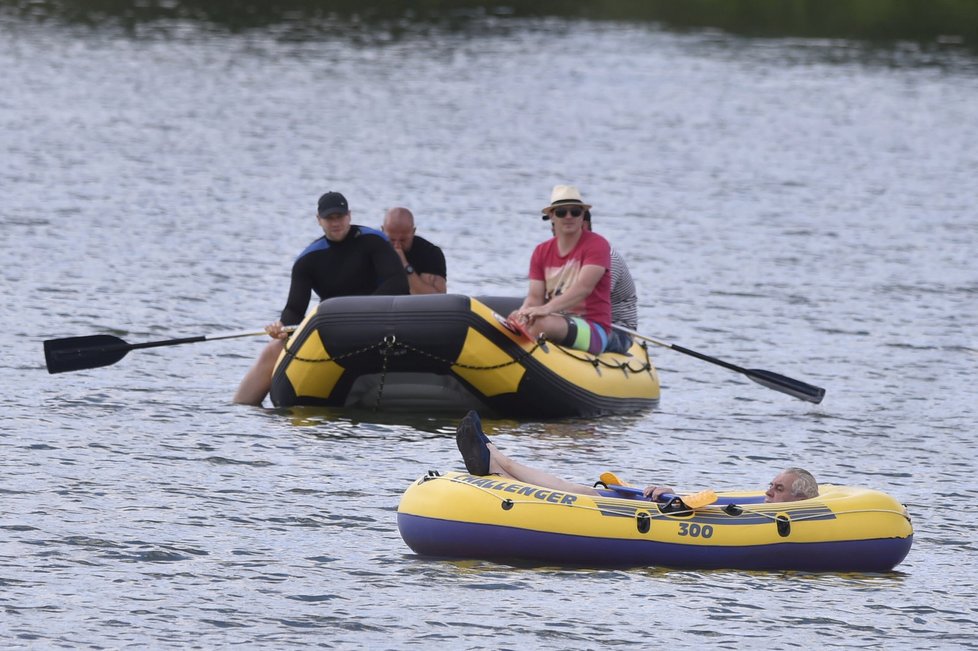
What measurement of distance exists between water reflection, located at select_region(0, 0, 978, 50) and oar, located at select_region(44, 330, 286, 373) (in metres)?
34.2

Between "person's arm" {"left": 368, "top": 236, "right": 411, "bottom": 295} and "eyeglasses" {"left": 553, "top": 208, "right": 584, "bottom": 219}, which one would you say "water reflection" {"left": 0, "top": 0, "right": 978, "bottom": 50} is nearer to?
"person's arm" {"left": 368, "top": 236, "right": 411, "bottom": 295}

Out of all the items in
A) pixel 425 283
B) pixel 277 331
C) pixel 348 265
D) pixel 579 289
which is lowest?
pixel 277 331

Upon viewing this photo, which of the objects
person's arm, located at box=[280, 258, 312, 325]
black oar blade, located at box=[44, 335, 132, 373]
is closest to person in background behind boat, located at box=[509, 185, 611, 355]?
person's arm, located at box=[280, 258, 312, 325]

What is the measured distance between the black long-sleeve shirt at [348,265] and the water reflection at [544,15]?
34752 mm

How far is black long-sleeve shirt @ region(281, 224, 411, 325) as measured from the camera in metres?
13.6

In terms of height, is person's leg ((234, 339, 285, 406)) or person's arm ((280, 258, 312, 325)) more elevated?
person's arm ((280, 258, 312, 325))

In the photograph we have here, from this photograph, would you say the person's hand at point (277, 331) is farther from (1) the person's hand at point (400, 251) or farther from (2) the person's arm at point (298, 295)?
(1) the person's hand at point (400, 251)

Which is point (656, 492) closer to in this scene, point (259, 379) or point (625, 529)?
point (625, 529)

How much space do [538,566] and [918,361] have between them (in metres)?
8.36

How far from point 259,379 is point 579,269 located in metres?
2.61

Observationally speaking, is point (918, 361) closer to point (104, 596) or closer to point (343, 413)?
point (343, 413)

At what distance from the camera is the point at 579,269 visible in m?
13.6

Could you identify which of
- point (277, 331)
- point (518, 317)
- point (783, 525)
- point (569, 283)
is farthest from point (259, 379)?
point (783, 525)

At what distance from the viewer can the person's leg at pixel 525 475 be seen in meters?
9.98
